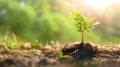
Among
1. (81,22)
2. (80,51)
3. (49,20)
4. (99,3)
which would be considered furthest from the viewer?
(99,3)

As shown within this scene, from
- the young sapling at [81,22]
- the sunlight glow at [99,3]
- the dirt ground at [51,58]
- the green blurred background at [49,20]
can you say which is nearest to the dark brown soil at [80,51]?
the dirt ground at [51,58]

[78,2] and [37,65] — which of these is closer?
[37,65]

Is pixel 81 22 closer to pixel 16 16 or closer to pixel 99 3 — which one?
pixel 16 16

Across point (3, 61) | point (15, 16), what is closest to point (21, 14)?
point (15, 16)

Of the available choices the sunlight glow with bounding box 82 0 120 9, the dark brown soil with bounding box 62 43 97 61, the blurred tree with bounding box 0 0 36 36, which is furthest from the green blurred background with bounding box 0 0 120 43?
the dark brown soil with bounding box 62 43 97 61

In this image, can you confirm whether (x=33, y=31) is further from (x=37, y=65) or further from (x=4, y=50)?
(x=37, y=65)

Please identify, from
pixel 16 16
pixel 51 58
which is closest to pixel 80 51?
pixel 51 58

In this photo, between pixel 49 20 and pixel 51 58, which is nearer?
pixel 51 58

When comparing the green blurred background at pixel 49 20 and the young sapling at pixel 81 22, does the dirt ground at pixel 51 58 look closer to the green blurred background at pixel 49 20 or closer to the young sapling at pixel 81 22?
the young sapling at pixel 81 22
